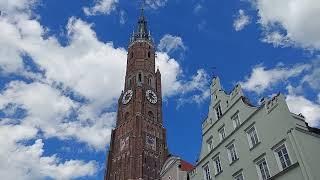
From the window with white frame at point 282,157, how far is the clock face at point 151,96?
228ft

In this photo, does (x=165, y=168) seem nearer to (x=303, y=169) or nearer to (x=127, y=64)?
(x=303, y=169)

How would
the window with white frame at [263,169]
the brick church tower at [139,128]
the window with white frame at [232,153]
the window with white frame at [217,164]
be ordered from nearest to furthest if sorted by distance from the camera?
the window with white frame at [263,169] → the window with white frame at [232,153] → the window with white frame at [217,164] → the brick church tower at [139,128]

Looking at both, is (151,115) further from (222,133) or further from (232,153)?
(232,153)

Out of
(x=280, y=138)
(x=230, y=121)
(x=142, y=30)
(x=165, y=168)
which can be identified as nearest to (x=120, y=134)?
(x=142, y=30)

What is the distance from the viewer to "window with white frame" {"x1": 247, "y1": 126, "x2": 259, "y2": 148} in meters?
27.1

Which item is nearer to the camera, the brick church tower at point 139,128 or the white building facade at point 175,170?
the white building facade at point 175,170

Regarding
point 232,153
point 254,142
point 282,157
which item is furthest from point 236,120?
point 282,157

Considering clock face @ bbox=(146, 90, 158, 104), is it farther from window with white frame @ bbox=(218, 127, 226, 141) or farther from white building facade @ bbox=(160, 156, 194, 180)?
window with white frame @ bbox=(218, 127, 226, 141)

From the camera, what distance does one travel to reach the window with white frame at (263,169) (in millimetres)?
25094

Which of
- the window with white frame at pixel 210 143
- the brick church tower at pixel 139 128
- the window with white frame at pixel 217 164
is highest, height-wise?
the brick church tower at pixel 139 128

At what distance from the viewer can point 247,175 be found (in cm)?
2666

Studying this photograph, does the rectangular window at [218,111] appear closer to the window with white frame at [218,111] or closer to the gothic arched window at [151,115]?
the window with white frame at [218,111]

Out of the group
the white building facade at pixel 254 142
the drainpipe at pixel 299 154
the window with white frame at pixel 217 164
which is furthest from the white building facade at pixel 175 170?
the drainpipe at pixel 299 154

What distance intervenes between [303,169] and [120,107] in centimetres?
7502
